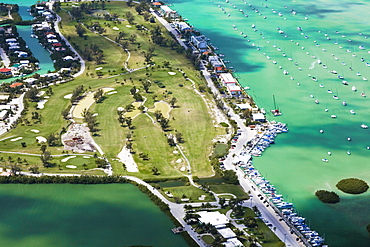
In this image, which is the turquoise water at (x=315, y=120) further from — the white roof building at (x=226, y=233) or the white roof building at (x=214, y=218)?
the white roof building at (x=214, y=218)

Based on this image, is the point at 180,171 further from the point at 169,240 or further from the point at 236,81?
the point at 236,81

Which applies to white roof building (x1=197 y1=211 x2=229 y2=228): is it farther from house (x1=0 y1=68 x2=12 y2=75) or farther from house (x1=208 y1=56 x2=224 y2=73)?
house (x1=0 y1=68 x2=12 y2=75)

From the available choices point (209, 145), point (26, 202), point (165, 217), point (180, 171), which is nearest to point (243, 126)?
point (209, 145)

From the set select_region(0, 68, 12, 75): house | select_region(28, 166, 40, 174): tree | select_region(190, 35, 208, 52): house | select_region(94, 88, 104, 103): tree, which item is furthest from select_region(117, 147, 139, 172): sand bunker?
select_region(190, 35, 208, 52): house

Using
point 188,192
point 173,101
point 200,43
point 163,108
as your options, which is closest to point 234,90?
point 173,101

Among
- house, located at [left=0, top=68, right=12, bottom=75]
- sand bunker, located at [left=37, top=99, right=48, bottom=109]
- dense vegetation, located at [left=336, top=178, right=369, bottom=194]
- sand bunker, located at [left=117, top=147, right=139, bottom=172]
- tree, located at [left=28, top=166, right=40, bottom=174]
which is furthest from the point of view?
house, located at [left=0, top=68, right=12, bottom=75]

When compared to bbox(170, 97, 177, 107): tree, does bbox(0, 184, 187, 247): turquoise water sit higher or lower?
lower

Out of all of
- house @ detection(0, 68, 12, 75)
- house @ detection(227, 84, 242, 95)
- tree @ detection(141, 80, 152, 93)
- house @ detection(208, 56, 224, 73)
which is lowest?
house @ detection(0, 68, 12, 75)
